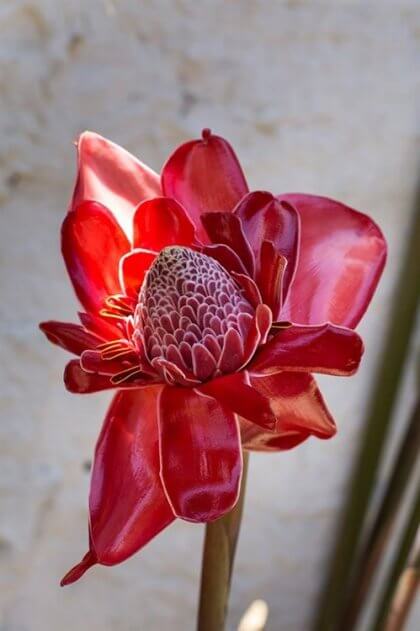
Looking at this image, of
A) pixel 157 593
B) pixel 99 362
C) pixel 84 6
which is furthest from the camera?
pixel 157 593

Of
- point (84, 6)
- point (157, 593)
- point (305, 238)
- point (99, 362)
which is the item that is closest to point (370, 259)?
point (305, 238)

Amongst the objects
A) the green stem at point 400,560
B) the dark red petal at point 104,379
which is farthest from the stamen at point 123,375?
the green stem at point 400,560

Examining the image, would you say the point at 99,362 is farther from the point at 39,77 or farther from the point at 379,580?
the point at 379,580

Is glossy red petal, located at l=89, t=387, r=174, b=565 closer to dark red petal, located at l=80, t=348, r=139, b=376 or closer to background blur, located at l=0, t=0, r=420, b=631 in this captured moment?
dark red petal, located at l=80, t=348, r=139, b=376

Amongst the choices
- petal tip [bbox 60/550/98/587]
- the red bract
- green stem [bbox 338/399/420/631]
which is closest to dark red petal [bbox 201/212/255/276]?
the red bract

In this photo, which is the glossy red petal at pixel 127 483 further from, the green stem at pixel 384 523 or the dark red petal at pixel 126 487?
the green stem at pixel 384 523

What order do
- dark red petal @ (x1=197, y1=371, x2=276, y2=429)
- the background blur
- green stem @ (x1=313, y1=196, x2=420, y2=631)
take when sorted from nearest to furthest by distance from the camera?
dark red petal @ (x1=197, y1=371, x2=276, y2=429) < the background blur < green stem @ (x1=313, y1=196, x2=420, y2=631)
